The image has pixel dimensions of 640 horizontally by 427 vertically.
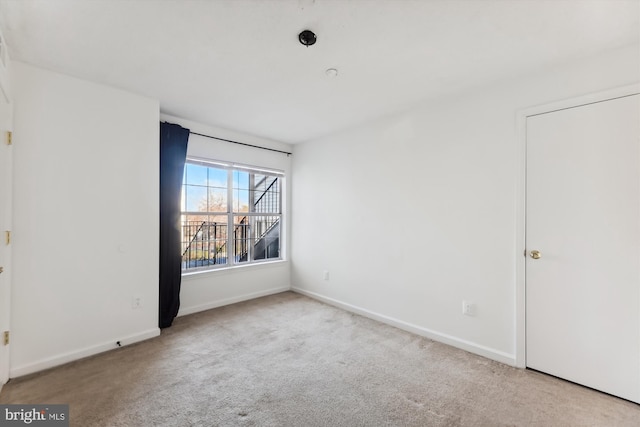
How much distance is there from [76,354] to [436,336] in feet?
10.9

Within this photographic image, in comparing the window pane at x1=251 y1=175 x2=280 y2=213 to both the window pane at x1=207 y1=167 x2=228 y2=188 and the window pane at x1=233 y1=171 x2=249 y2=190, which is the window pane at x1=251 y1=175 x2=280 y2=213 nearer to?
the window pane at x1=233 y1=171 x2=249 y2=190

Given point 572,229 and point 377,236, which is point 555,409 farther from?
point 377,236

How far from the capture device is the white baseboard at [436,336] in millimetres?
2438

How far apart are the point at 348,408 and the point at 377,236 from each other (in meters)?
1.94

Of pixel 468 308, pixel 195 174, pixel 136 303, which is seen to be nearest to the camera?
pixel 468 308

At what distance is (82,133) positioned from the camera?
2.50 m

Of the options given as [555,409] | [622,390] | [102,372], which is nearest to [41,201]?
[102,372]

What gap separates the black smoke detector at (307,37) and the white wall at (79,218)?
191cm

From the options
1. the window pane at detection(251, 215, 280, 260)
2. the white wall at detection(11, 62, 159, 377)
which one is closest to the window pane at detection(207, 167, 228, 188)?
the window pane at detection(251, 215, 280, 260)

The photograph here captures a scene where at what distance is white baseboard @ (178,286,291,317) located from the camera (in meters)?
3.55

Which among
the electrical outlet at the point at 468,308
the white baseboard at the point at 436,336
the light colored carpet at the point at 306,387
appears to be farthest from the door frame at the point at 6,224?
the electrical outlet at the point at 468,308

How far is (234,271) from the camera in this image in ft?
13.1

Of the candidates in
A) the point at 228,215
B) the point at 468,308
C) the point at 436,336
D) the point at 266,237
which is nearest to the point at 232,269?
the point at 228,215

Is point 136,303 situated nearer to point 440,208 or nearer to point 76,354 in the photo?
point 76,354
